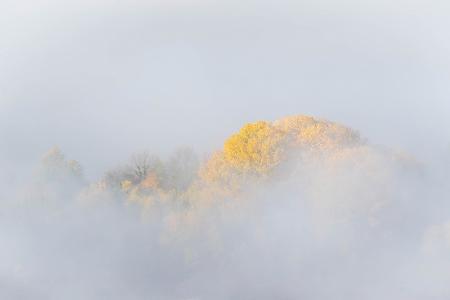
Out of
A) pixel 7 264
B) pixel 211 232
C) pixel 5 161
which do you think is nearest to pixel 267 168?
pixel 211 232

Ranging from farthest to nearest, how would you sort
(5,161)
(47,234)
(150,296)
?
(5,161) < (47,234) < (150,296)

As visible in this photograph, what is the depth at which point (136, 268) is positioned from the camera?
8812cm

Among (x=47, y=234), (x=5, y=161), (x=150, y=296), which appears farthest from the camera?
(x=5, y=161)

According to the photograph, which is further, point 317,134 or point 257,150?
point 317,134

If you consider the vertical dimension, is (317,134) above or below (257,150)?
above

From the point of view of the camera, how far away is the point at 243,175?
92750mm

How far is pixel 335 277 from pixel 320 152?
13516 mm

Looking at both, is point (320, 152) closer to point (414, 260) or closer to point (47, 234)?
point (414, 260)

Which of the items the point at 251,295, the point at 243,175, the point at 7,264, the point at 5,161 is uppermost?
the point at 5,161

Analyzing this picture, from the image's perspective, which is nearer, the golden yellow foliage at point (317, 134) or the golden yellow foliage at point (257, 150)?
the golden yellow foliage at point (257, 150)

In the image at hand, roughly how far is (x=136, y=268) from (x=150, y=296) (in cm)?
424

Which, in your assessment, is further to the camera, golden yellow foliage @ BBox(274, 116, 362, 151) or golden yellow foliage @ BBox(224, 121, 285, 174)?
golden yellow foliage @ BBox(274, 116, 362, 151)

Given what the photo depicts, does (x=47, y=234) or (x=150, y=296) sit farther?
(x=47, y=234)

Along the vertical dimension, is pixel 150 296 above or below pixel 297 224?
below
